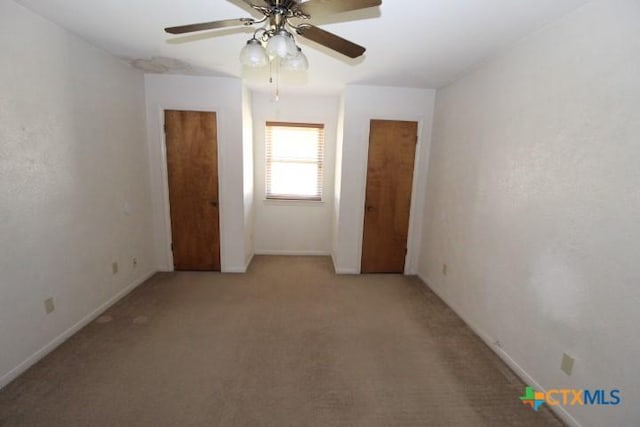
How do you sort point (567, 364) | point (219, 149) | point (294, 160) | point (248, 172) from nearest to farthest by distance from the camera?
point (567, 364) < point (219, 149) < point (248, 172) < point (294, 160)

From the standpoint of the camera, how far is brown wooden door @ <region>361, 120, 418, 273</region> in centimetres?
359

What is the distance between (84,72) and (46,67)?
384mm

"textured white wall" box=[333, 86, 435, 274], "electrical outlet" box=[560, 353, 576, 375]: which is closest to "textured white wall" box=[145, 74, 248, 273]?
"textured white wall" box=[333, 86, 435, 274]

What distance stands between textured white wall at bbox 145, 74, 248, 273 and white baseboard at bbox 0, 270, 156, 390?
779mm

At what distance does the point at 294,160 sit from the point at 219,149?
3.90 ft

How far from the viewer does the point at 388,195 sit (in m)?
3.72

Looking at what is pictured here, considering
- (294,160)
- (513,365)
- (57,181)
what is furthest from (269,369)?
(294,160)

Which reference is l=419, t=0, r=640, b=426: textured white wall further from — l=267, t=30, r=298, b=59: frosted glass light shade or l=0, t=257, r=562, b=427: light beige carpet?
l=267, t=30, r=298, b=59: frosted glass light shade

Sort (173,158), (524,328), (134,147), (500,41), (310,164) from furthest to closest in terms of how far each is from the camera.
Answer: (310,164) → (173,158) → (134,147) → (500,41) → (524,328)

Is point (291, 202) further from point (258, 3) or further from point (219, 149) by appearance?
point (258, 3)

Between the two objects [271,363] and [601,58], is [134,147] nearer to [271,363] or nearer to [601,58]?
[271,363]

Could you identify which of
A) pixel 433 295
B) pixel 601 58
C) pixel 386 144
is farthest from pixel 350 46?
pixel 433 295

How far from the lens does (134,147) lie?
10.4 ft

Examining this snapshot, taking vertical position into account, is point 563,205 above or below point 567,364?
→ above
